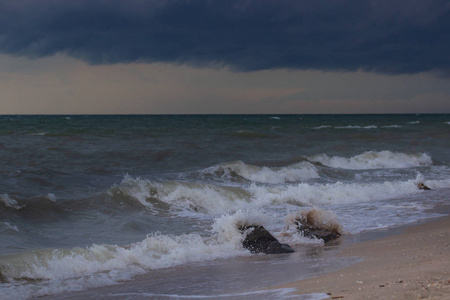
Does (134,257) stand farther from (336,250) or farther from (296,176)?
(296,176)

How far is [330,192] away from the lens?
1473 centimetres

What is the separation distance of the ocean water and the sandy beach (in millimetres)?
753

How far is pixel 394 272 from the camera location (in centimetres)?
552

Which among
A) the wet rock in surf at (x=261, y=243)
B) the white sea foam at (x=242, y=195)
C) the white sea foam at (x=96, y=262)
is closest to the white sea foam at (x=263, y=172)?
the white sea foam at (x=242, y=195)

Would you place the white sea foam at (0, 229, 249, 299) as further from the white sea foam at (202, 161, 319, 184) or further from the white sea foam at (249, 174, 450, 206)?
the white sea foam at (202, 161, 319, 184)

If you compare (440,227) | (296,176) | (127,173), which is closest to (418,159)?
(296,176)

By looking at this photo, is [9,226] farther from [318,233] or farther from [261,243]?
[318,233]

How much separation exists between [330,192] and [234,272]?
8282 mm

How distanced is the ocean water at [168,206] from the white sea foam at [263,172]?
0.04 m

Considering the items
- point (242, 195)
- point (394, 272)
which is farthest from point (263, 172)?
point (394, 272)

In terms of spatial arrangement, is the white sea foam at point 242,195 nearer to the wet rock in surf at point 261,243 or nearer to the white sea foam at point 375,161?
the wet rock in surf at point 261,243

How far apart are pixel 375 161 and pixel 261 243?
675 inches

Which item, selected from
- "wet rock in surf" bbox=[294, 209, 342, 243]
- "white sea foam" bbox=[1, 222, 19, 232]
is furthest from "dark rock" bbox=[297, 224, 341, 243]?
"white sea foam" bbox=[1, 222, 19, 232]

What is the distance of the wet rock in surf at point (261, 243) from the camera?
8.28m
